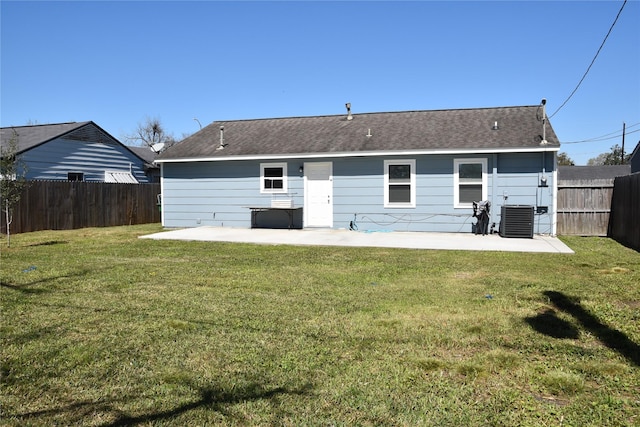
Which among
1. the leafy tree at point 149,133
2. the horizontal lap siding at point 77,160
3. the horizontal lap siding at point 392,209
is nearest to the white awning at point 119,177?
the horizontal lap siding at point 77,160

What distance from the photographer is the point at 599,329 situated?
4289mm

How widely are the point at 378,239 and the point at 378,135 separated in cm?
425

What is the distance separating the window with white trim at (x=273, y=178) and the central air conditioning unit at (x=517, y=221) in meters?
6.48

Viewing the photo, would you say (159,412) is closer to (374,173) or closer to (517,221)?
(517,221)

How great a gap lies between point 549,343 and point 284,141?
12137 millimetres

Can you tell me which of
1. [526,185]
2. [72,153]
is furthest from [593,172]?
[72,153]

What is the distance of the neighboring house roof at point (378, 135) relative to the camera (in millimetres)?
12907

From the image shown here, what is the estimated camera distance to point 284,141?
1512 centimetres

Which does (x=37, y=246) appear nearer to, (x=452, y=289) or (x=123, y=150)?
(x=452, y=289)

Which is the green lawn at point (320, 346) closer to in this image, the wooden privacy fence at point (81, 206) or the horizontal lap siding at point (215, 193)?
the horizontal lap siding at point (215, 193)

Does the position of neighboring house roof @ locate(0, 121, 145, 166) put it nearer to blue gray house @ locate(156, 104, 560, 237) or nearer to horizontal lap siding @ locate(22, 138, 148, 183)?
horizontal lap siding @ locate(22, 138, 148, 183)

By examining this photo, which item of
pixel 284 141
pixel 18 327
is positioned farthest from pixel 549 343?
pixel 284 141

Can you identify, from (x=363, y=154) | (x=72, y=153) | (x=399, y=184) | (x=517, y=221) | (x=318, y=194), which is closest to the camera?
(x=517, y=221)

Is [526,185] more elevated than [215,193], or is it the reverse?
[526,185]
